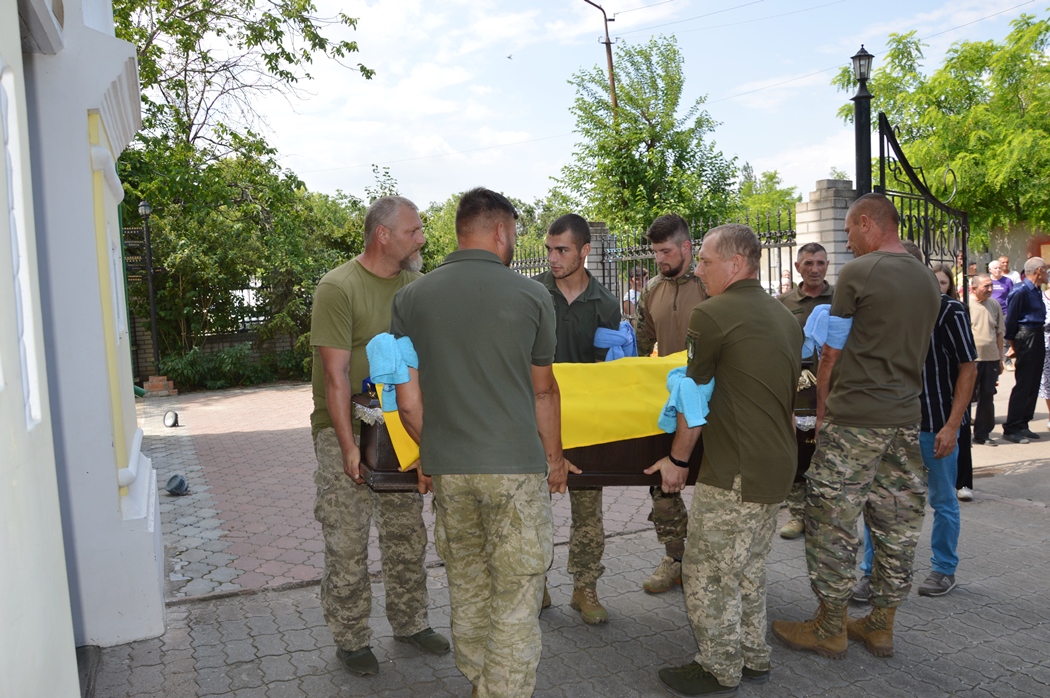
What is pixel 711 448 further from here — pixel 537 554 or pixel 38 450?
pixel 38 450

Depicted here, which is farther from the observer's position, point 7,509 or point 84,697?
point 84,697

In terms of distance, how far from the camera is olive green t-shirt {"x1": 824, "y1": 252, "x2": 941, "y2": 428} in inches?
150

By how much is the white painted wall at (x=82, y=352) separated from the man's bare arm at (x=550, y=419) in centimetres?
233

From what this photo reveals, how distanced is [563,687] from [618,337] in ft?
5.96

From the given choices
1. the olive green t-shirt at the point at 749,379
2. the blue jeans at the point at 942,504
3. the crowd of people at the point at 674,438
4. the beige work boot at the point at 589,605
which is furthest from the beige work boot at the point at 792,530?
the olive green t-shirt at the point at 749,379

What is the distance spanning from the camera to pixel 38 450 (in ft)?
7.57

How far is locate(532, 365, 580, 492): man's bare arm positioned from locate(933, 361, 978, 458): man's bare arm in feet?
7.33

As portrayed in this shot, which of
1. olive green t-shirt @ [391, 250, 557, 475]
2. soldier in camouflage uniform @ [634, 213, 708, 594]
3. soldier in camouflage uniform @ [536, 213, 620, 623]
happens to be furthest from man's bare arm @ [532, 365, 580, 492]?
soldier in camouflage uniform @ [634, 213, 708, 594]

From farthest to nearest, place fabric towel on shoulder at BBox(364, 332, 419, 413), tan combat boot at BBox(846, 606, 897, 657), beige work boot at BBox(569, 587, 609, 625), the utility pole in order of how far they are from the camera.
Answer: the utility pole, beige work boot at BBox(569, 587, 609, 625), tan combat boot at BBox(846, 606, 897, 657), fabric towel on shoulder at BBox(364, 332, 419, 413)

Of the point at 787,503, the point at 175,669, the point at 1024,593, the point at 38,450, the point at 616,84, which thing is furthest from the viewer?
the point at 616,84

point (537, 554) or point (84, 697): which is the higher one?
point (537, 554)

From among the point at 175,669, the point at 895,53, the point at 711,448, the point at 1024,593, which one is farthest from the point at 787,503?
the point at 895,53

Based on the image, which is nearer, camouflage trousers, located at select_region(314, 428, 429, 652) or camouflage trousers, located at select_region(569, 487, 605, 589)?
camouflage trousers, located at select_region(314, 428, 429, 652)

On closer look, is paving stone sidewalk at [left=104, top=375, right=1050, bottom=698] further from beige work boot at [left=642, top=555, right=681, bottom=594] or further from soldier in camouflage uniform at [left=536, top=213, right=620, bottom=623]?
soldier in camouflage uniform at [left=536, top=213, right=620, bottom=623]
